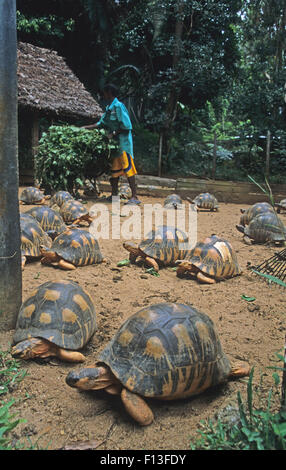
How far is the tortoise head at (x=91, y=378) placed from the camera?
1983 mm

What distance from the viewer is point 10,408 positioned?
212 centimetres

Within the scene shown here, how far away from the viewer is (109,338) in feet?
9.51

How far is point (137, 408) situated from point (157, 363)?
0.81 feet

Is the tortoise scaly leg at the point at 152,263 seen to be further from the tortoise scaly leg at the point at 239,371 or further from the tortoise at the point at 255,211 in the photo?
the tortoise at the point at 255,211

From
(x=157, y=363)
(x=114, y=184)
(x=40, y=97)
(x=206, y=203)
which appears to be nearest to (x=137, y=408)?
(x=157, y=363)

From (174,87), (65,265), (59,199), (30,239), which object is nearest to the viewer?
(65,265)

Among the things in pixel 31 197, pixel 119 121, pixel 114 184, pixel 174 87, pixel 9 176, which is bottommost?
pixel 31 197

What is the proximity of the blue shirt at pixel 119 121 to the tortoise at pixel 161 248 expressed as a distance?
15.7 ft

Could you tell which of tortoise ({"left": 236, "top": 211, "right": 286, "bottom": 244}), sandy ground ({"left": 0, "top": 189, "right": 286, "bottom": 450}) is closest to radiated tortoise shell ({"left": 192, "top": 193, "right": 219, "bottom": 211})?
tortoise ({"left": 236, "top": 211, "right": 286, "bottom": 244})

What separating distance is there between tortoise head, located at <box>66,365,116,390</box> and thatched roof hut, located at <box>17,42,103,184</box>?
30.9 ft

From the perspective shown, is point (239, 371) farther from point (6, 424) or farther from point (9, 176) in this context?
point (9, 176)

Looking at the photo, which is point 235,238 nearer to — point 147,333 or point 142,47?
point 147,333

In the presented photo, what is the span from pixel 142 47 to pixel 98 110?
5.24 metres

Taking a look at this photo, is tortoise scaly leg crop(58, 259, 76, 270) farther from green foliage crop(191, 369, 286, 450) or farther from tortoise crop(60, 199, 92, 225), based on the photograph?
green foliage crop(191, 369, 286, 450)
